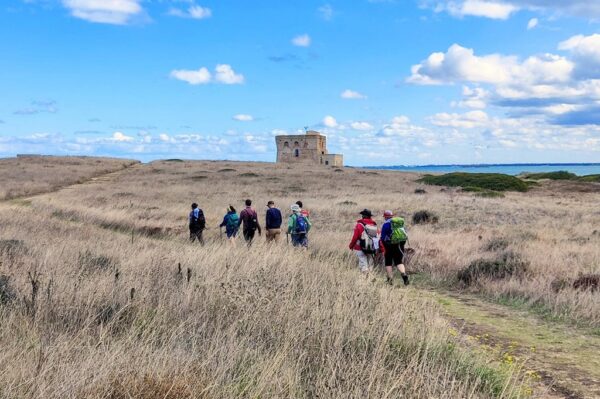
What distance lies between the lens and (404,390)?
12.8 feet

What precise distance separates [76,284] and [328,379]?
363 centimetres

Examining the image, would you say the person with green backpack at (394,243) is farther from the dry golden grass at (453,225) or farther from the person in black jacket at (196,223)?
the person in black jacket at (196,223)

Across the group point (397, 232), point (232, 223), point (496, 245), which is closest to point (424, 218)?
point (496, 245)

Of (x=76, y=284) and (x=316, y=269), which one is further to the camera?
(x=316, y=269)

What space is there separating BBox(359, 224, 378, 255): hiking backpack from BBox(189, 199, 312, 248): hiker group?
2.62 m

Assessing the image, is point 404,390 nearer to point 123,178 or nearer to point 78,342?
point 78,342

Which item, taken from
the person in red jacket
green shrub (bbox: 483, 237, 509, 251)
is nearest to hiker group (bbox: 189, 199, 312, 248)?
the person in red jacket

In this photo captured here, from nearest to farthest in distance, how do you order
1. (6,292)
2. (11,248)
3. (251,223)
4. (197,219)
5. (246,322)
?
(246,322) → (6,292) → (11,248) → (251,223) → (197,219)

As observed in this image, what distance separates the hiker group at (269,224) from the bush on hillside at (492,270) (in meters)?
4.31

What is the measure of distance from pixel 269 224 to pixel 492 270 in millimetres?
6364

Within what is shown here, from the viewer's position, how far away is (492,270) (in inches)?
432

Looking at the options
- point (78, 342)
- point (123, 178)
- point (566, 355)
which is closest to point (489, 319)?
point (566, 355)

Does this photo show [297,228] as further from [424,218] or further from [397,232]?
[424,218]

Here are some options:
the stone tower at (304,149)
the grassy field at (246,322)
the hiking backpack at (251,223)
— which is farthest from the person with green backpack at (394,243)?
the stone tower at (304,149)
